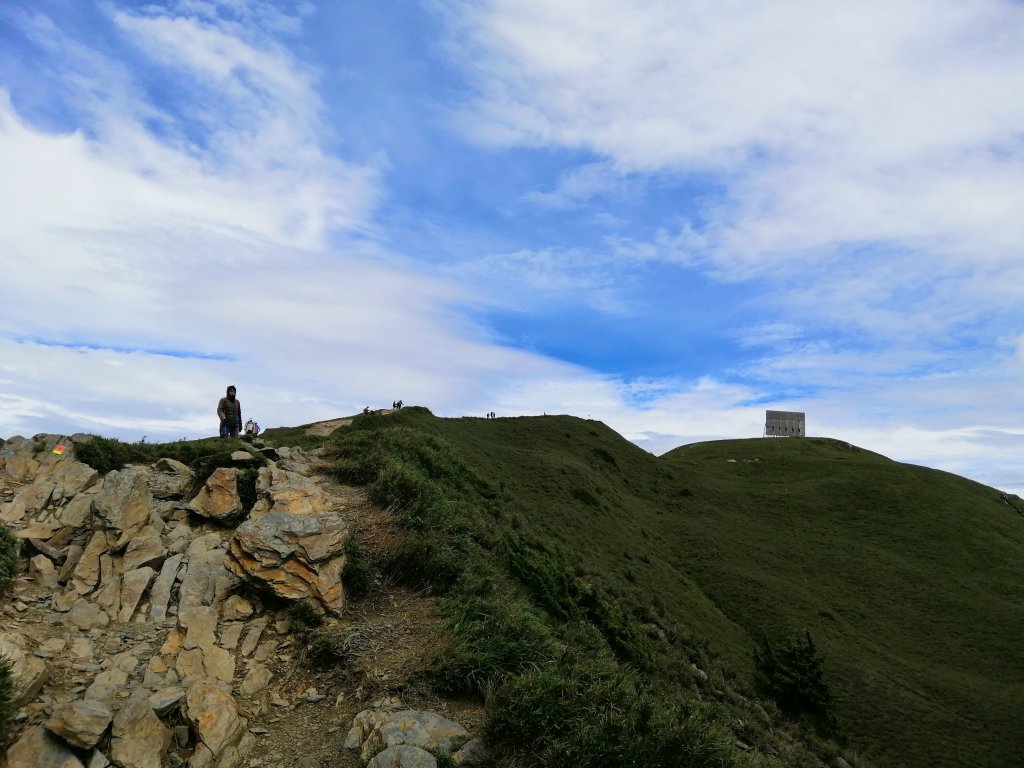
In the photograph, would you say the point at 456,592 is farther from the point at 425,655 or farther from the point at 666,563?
the point at 666,563

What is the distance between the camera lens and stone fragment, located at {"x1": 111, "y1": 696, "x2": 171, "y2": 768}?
6727 mm

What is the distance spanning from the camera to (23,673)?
23.2 feet

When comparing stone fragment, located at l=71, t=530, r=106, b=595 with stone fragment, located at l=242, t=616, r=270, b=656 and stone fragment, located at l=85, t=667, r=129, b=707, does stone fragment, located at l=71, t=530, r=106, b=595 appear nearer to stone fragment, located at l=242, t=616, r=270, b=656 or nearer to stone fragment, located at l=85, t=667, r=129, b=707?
stone fragment, located at l=85, t=667, r=129, b=707

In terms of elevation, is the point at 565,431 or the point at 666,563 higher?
the point at 565,431

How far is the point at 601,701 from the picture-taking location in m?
7.94

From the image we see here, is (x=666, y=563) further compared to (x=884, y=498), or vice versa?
(x=884, y=498)

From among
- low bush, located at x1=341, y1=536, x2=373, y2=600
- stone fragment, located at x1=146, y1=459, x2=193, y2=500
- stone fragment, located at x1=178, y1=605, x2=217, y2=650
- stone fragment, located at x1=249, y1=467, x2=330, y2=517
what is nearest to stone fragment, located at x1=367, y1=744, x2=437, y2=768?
stone fragment, located at x1=178, y1=605, x2=217, y2=650

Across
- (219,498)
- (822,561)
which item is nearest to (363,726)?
(219,498)

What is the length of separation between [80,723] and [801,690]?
1125 inches

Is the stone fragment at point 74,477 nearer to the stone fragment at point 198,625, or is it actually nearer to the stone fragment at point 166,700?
the stone fragment at point 198,625

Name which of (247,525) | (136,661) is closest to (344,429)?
(247,525)

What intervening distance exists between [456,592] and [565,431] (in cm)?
5020

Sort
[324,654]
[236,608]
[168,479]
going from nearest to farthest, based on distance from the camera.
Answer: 1. [324,654]
2. [236,608]
3. [168,479]

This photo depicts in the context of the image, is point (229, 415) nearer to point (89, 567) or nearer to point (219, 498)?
point (219, 498)
